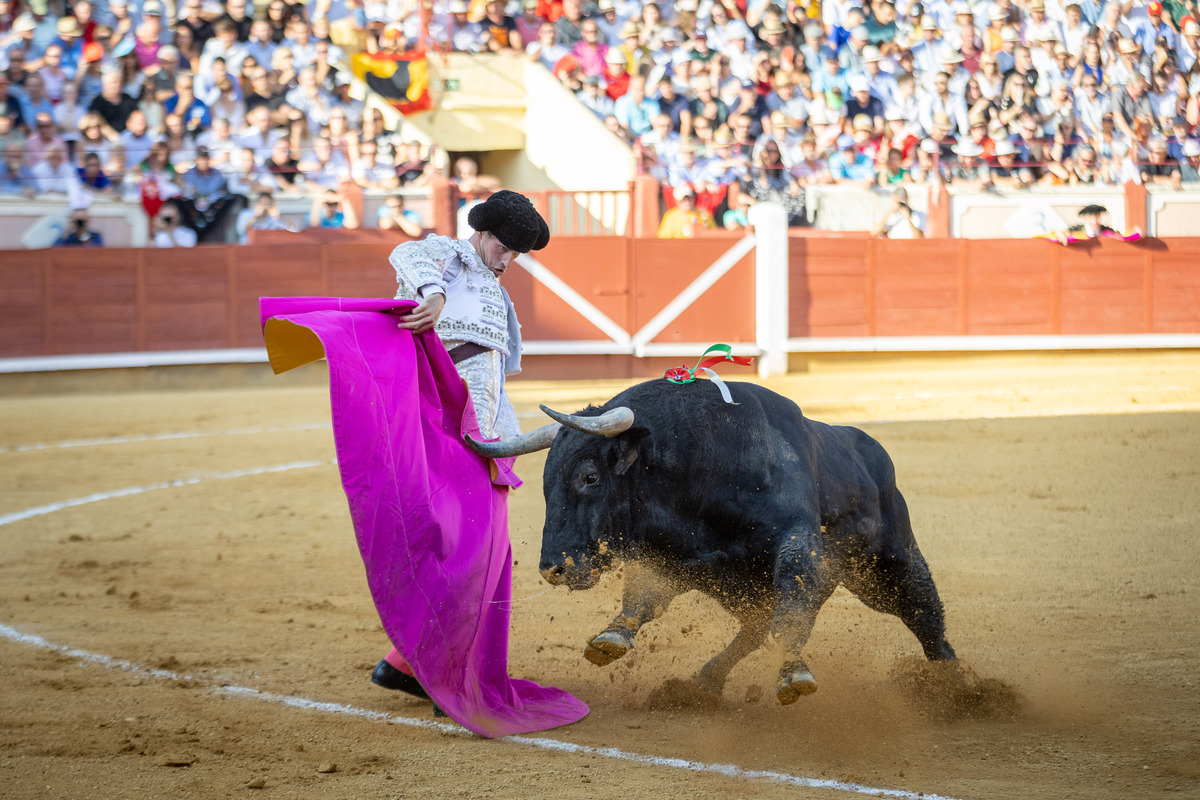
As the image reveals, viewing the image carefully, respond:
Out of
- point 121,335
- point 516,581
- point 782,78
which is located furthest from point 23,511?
point 782,78

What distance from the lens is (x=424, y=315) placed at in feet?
8.15

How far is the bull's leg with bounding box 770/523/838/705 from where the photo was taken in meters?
2.29

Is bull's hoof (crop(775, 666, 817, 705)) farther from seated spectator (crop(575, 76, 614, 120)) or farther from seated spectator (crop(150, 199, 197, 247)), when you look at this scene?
seated spectator (crop(575, 76, 614, 120))

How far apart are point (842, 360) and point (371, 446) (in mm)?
8087

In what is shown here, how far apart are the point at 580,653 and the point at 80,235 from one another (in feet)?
24.4

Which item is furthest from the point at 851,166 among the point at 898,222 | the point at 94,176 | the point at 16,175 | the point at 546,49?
the point at 16,175

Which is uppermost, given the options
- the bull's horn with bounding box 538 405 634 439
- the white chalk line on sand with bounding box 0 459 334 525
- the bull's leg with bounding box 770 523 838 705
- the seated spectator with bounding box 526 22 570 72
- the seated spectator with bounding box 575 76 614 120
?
the seated spectator with bounding box 526 22 570 72

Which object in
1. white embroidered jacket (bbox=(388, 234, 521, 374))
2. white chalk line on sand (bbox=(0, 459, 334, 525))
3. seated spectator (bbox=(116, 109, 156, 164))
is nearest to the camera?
white embroidered jacket (bbox=(388, 234, 521, 374))

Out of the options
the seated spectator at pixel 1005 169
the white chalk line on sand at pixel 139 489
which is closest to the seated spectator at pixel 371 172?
the white chalk line on sand at pixel 139 489

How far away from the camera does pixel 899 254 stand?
32.8ft

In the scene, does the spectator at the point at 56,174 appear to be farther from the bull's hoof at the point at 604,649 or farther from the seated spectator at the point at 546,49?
the bull's hoof at the point at 604,649

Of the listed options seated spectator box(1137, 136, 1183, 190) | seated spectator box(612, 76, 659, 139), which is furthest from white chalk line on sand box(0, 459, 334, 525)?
seated spectator box(1137, 136, 1183, 190)

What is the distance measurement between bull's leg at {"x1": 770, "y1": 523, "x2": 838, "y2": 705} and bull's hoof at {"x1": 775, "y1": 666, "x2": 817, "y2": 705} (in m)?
0.07

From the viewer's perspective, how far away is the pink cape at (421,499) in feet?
7.68
